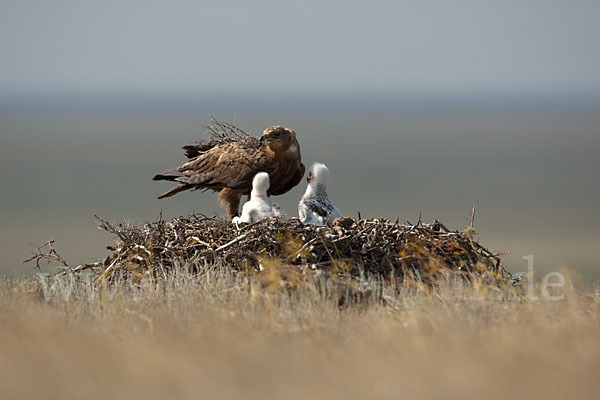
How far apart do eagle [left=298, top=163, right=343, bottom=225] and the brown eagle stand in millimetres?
682

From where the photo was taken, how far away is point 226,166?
1159 centimetres

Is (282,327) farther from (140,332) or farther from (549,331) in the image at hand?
(549,331)

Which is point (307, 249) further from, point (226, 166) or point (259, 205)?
point (226, 166)

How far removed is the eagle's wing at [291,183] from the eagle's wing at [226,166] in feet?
1.27

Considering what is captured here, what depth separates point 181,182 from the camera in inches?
476

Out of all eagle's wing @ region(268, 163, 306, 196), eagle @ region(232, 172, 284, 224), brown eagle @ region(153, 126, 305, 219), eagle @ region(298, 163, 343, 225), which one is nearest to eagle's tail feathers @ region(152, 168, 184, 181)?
brown eagle @ region(153, 126, 305, 219)

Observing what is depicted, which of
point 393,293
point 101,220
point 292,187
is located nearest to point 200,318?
point 393,293

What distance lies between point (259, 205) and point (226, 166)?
4.25 ft

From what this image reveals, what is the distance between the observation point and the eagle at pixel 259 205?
10.4 meters

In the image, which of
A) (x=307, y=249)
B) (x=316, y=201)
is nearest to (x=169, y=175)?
(x=316, y=201)

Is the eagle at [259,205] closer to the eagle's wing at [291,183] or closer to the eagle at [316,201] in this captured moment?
the eagle at [316,201]

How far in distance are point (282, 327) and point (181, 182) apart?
15.1 feet

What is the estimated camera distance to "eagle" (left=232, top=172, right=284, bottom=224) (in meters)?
10.4

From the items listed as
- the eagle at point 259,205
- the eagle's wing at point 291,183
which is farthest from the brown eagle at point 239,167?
the eagle at point 259,205
